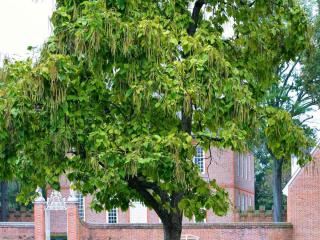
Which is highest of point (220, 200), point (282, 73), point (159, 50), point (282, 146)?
point (282, 73)

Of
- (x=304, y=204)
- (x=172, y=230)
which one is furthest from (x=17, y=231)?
(x=172, y=230)

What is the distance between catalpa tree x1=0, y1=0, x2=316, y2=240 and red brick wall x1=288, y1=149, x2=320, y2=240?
2192 cm

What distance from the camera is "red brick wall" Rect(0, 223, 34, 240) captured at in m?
41.3

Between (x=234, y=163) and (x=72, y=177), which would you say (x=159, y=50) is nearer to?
(x=72, y=177)

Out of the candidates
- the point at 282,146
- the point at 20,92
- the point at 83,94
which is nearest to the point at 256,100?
the point at 282,146

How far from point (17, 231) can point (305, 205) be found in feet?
45.5

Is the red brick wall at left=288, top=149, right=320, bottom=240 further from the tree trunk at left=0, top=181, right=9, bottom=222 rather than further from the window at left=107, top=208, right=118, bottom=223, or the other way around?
the tree trunk at left=0, top=181, right=9, bottom=222

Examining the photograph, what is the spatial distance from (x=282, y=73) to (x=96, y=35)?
1271 inches

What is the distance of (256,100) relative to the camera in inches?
609

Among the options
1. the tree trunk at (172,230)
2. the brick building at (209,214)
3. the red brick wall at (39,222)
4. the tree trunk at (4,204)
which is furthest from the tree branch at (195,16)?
the tree trunk at (4,204)

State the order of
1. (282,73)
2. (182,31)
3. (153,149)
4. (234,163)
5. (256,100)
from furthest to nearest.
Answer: (234,163), (282,73), (256,100), (182,31), (153,149)

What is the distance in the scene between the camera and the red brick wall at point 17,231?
136ft

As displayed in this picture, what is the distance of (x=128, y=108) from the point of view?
47.1 feet

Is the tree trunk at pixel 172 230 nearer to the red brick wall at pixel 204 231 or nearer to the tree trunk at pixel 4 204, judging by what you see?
the red brick wall at pixel 204 231
